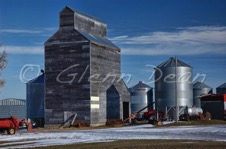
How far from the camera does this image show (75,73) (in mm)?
58062

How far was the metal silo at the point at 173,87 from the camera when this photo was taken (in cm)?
6743

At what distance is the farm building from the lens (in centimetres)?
5747

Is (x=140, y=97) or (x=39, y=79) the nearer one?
(x=39, y=79)

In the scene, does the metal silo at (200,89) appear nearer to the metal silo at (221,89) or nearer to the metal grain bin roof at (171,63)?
the metal silo at (221,89)

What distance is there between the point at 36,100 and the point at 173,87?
1960cm

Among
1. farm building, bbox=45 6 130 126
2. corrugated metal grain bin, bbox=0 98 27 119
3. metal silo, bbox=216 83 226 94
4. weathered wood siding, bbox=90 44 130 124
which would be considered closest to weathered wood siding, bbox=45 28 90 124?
farm building, bbox=45 6 130 126

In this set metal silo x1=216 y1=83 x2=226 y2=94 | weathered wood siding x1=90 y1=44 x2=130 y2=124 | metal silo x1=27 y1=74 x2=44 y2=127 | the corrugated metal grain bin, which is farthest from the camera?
the corrugated metal grain bin

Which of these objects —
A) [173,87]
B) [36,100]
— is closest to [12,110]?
[36,100]

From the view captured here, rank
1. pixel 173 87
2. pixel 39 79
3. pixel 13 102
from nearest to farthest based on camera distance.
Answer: pixel 39 79
pixel 173 87
pixel 13 102

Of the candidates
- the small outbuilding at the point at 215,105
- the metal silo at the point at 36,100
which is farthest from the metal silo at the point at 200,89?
the metal silo at the point at 36,100

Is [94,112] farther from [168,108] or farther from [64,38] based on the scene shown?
[168,108]

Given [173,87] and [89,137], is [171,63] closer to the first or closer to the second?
[173,87]

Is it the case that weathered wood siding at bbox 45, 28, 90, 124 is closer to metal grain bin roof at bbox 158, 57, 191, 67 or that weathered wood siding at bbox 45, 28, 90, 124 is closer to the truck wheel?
the truck wheel

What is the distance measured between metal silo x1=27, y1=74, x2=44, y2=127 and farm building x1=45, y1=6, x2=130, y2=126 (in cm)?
356
